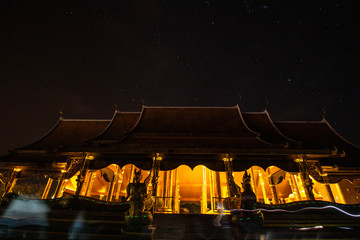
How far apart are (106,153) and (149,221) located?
5580 millimetres

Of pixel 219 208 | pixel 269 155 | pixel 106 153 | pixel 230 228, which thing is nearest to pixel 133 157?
pixel 106 153

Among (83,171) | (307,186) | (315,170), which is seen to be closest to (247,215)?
(307,186)

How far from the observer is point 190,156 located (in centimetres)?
920

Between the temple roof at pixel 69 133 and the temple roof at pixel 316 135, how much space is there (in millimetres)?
13197

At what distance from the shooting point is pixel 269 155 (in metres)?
9.14

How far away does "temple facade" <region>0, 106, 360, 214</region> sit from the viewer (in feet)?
28.4

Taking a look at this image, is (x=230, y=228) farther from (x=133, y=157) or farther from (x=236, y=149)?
(x=133, y=157)

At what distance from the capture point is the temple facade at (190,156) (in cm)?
866

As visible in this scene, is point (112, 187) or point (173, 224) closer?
point (173, 224)

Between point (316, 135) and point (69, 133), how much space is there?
16635mm

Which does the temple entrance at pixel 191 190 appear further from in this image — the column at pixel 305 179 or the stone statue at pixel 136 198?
the column at pixel 305 179

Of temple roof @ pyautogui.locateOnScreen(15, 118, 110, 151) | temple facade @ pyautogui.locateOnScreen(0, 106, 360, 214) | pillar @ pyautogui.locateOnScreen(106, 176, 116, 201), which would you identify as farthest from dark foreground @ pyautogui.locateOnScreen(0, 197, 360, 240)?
temple roof @ pyautogui.locateOnScreen(15, 118, 110, 151)

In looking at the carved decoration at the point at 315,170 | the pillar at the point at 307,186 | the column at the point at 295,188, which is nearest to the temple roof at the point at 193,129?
the pillar at the point at 307,186

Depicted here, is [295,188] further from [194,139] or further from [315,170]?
[194,139]
